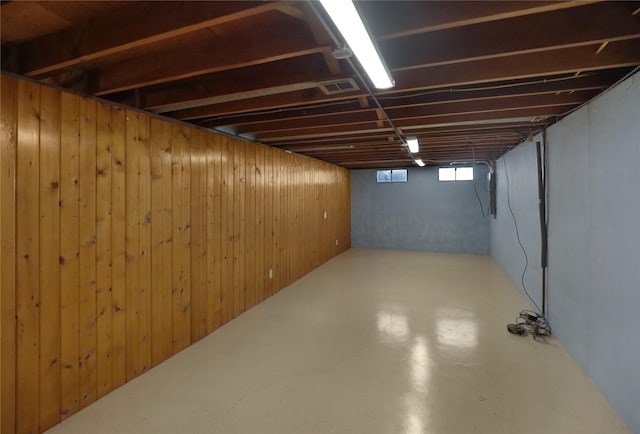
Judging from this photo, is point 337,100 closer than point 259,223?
Yes

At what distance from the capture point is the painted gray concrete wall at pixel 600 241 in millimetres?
1952

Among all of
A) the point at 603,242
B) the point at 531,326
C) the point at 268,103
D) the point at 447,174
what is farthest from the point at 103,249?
the point at 447,174

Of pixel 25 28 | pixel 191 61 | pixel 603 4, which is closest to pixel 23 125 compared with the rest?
pixel 25 28

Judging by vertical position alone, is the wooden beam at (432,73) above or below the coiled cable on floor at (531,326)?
above

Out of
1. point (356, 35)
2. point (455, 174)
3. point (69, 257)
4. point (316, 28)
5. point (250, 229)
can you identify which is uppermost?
point (455, 174)

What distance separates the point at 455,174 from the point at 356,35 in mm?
7457

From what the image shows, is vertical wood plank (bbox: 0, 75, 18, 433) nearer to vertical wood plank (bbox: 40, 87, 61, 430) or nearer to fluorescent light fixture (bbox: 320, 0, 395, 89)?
vertical wood plank (bbox: 40, 87, 61, 430)

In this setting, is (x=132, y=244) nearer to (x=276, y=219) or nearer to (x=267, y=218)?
(x=267, y=218)

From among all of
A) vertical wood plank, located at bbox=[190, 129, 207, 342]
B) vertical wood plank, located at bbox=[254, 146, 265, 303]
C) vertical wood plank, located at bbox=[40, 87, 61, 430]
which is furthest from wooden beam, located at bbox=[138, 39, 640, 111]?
vertical wood plank, located at bbox=[254, 146, 265, 303]

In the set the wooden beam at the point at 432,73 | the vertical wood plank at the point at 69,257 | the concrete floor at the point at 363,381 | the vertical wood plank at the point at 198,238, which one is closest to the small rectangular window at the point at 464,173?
the concrete floor at the point at 363,381

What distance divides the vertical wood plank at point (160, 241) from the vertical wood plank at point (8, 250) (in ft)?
3.20

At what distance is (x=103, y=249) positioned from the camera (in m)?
2.36

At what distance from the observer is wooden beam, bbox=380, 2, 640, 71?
1599 mm

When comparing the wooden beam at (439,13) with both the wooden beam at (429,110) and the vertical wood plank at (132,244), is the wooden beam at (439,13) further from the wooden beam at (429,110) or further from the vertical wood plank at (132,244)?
the vertical wood plank at (132,244)
